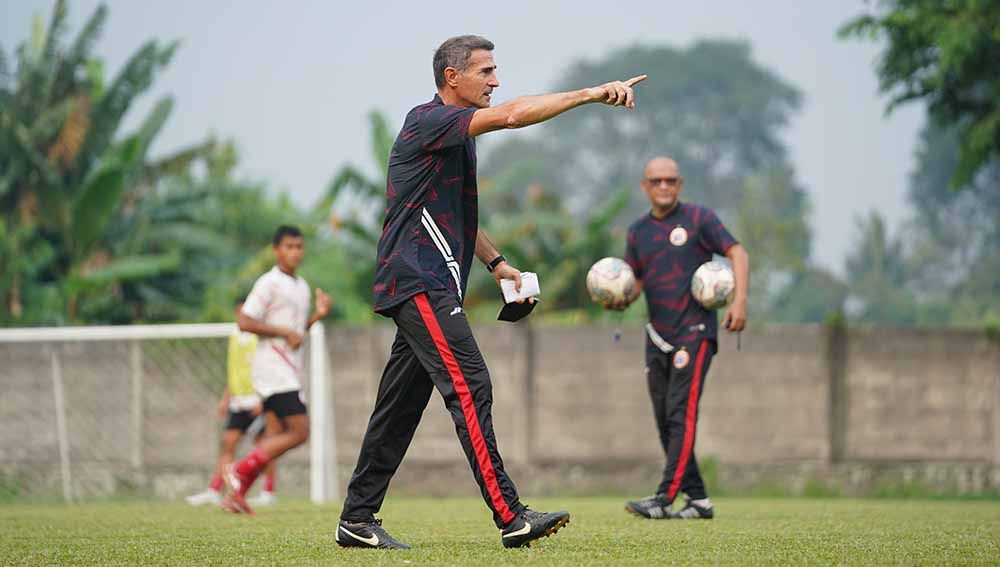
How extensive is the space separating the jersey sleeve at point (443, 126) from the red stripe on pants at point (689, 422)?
3.50 m

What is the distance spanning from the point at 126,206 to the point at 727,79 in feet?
196

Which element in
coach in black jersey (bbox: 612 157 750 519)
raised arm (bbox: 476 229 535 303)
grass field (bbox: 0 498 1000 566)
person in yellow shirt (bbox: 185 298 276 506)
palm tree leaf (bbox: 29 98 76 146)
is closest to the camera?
grass field (bbox: 0 498 1000 566)

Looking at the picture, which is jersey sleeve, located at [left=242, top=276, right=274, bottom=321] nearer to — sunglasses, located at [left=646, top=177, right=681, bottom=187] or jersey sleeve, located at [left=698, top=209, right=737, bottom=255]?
sunglasses, located at [left=646, top=177, right=681, bottom=187]

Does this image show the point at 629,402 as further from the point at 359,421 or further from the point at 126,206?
the point at 126,206

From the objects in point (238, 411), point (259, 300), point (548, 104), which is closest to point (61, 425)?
point (238, 411)

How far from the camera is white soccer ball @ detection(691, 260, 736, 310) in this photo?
9.04 m

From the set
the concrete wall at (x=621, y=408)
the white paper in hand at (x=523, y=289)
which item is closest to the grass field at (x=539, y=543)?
the white paper in hand at (x=523, y=289)

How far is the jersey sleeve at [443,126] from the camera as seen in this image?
5.98 meters

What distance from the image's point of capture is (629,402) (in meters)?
16.0

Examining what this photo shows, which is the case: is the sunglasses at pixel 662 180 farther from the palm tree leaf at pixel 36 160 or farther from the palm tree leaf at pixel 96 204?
the palm tree leaf at pixel 36 160

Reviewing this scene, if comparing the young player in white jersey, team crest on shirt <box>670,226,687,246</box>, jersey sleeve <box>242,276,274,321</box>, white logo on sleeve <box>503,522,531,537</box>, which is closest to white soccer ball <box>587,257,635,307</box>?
team crest on shirt <box>670,226,687,246</box>

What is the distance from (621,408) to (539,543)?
31.5 ft

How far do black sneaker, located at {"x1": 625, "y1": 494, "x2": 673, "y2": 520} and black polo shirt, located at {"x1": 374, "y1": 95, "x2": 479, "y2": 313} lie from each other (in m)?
3.00

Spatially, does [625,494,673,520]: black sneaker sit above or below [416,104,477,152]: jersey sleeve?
below
